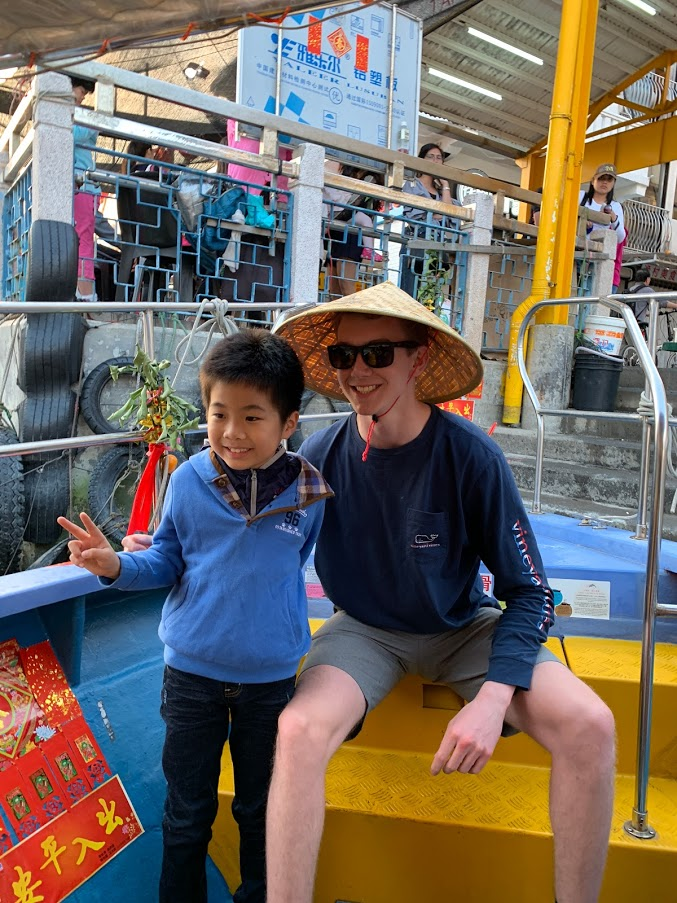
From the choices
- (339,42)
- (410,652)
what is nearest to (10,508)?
(410,652)

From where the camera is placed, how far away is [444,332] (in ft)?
5.52

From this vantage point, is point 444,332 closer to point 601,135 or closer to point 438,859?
point 438,859

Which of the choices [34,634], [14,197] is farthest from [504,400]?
→ [34,634]

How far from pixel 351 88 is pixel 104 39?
755cm

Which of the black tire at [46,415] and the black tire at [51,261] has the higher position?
the black tire at [51,261]

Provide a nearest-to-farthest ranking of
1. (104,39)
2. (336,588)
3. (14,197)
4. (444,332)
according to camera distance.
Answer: (104,39) → (444,332) → (336,588) → (14,197)

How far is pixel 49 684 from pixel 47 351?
12.7 feet

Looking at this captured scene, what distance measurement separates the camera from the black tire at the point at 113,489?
199 inches

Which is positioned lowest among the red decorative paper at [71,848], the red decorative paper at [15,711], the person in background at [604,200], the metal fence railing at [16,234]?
the red decorative paper at [71,848]

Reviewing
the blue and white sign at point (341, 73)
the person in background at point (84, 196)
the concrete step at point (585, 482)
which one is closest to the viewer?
the concrete step at point (585, 482)

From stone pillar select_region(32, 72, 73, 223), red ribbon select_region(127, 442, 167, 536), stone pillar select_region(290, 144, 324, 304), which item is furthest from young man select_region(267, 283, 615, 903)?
stone pillar select_region(290, 144, 324, 304)

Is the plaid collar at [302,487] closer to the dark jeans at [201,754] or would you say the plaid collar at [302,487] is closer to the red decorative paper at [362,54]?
the dark jeans at [201,754]

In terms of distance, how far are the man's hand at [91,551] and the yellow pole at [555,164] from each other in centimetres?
594

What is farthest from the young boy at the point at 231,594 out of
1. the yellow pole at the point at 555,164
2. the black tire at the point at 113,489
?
the yellow pole at the point at 555,164
